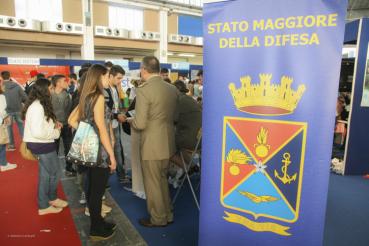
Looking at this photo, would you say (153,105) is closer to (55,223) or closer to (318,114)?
(318,114)

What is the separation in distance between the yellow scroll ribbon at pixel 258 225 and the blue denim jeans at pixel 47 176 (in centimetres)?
178

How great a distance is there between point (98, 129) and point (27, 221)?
1332 mm

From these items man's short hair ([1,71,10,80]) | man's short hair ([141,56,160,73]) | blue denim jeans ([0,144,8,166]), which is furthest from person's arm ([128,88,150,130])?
man's short hair ([1,71,10,80])

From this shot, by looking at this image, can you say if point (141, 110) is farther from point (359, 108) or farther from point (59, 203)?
point (359, 108)

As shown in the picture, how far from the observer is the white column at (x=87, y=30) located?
12859mm

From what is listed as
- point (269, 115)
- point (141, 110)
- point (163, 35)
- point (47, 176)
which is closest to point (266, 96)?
point (269, 115)

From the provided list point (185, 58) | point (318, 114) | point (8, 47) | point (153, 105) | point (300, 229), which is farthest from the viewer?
point (185, 58)

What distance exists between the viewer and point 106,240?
223 centimetres

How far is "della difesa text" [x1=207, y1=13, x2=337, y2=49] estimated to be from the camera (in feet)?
4.11

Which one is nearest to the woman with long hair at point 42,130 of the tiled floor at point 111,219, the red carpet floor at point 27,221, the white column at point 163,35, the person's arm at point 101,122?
the red carpet floor at point 27,221

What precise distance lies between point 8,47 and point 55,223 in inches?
563

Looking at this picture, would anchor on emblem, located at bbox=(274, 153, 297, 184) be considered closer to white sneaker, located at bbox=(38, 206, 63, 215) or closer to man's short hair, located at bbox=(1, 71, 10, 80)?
white sneaker, located at bbox=(38, 206, 63, 215)

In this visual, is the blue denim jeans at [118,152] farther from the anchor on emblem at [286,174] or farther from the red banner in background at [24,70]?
the red banner in background at [24,70]

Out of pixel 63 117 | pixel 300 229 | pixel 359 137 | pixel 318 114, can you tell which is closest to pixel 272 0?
pixel 318 114
